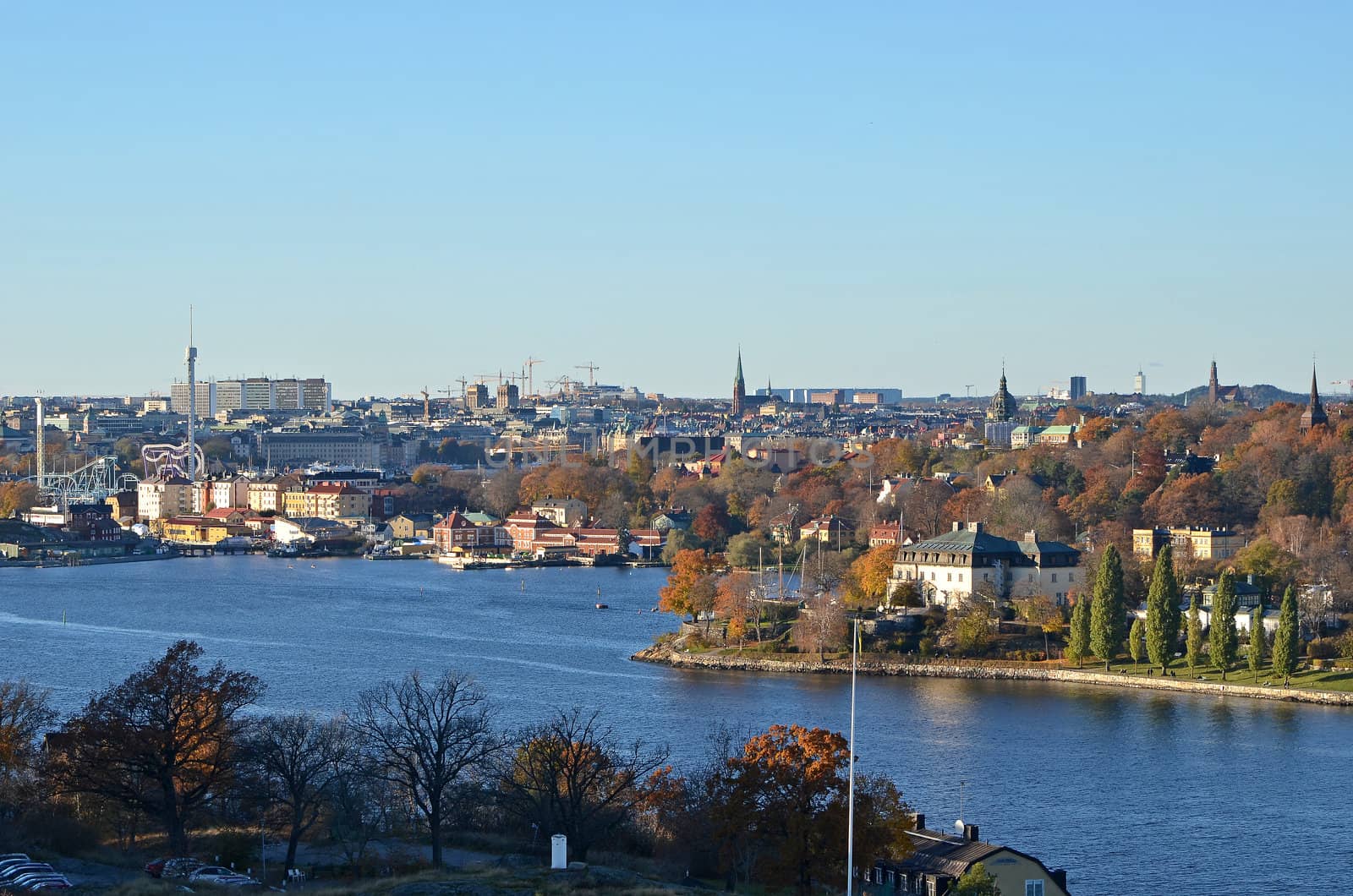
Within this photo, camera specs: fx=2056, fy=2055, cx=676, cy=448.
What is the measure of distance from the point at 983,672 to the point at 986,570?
8.77 feet

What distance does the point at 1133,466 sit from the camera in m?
35.5

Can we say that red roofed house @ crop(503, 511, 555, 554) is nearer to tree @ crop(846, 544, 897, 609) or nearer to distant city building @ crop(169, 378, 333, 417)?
tree @ crop(846, 544, 897, 609)

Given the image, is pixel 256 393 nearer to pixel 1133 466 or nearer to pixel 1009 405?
pixel 1009 405

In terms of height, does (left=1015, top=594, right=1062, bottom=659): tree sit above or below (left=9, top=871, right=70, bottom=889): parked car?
above

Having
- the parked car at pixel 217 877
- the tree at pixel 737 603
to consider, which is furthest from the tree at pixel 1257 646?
the parked car at pixel 217 877

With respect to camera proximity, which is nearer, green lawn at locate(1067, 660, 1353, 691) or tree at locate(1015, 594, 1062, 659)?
green lawn at locate(1067, 660, 1353, 691)

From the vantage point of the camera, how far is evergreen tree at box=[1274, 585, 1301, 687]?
18406 mm

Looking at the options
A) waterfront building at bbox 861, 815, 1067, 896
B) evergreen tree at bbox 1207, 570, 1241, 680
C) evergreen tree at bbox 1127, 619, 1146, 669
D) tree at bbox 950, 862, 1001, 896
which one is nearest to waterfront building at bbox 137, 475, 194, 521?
evergreen tree at bbox 1127, 619, 1146, 669

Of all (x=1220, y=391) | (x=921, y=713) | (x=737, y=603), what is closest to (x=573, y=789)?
(x=921, y=713)

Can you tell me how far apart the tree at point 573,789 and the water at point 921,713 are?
7.53 feet

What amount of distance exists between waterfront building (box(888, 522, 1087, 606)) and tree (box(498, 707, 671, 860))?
34.4 feet

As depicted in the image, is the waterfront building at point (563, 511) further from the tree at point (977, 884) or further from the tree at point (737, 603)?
the tree at point (977, 884)

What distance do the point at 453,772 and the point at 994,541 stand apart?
12.6 meters

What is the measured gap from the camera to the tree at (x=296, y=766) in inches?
437
